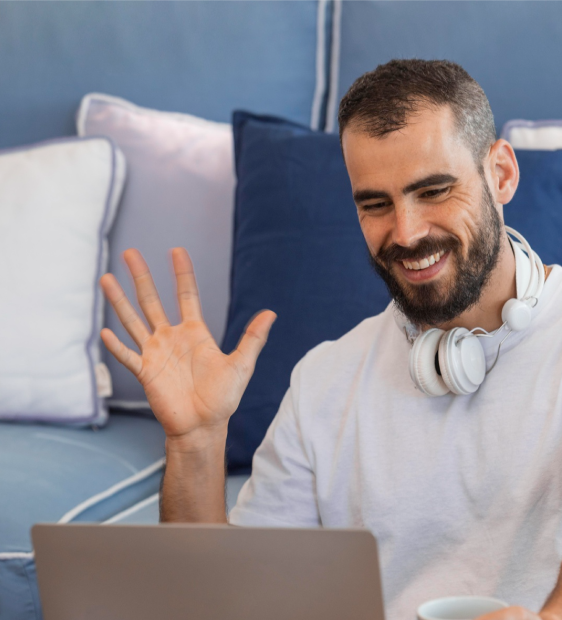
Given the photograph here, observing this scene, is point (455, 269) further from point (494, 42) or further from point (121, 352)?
point (494, 42)

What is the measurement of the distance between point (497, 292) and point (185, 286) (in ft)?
1.45

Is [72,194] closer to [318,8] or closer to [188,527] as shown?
[318,8]

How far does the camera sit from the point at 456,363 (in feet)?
3.28

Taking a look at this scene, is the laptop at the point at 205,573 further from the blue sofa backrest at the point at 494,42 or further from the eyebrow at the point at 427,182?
the blue sofa backrest at the point at 494,42

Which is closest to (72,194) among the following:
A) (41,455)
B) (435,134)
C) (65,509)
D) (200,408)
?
(41,455)

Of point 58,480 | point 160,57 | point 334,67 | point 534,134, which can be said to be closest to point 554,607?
point 58,480

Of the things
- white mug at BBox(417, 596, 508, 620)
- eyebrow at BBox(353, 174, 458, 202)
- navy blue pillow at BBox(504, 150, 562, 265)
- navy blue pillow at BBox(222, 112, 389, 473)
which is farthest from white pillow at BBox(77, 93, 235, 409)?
white mug at BBox(417, 596, 508, 620)

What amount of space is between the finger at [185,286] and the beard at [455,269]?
279mm

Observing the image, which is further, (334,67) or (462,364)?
(334,67)

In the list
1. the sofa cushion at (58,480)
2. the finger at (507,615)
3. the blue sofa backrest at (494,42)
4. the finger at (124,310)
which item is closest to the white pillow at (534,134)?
the blue sofa backrest at (494,42)

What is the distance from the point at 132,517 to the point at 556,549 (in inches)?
28.4

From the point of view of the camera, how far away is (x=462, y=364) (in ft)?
3.27

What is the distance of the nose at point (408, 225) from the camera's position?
1.03 metres

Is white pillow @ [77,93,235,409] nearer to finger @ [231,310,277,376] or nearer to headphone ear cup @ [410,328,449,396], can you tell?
finger @ [231,310,277,376]
